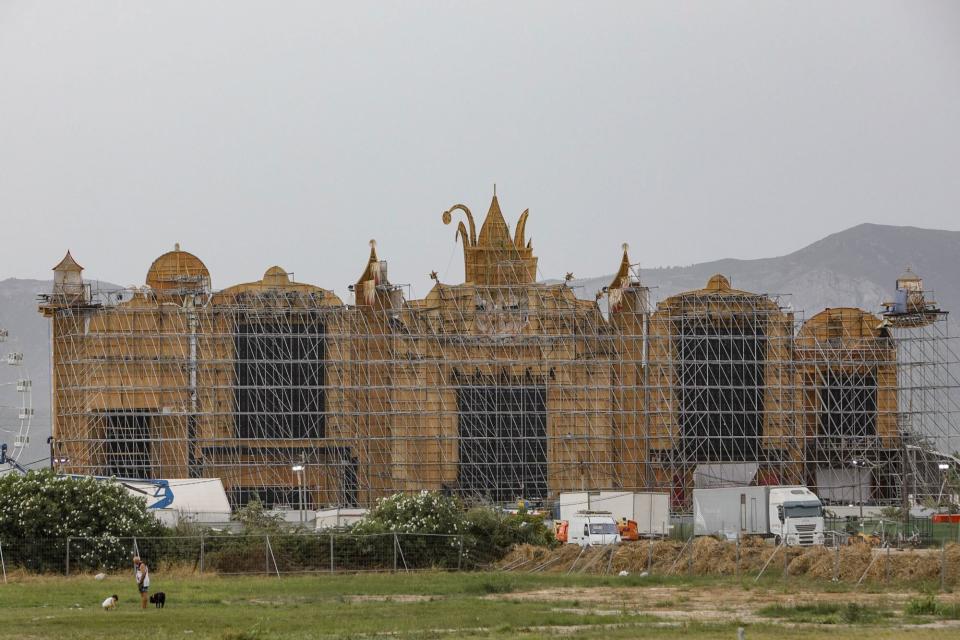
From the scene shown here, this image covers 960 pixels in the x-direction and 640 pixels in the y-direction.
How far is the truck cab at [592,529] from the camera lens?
2120 inches

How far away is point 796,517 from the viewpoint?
184ft

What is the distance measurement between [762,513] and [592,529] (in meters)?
7.47

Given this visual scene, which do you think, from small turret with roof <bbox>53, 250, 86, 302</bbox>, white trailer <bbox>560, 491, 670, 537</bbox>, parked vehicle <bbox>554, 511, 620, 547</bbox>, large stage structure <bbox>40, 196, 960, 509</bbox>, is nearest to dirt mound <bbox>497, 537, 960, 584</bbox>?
parked vehicle <bbox>554, 511, 620, 547</bbox>

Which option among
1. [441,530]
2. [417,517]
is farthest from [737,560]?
[417,517]

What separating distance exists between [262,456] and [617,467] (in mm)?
16144

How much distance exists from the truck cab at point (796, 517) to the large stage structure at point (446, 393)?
51.1 feet

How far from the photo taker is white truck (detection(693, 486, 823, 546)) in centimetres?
5578

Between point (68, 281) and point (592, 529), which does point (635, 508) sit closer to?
point (592, 529)

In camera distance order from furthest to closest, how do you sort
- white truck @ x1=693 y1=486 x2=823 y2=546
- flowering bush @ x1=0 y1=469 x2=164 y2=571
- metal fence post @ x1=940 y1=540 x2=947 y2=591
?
white truck @ x1=693 y1=486 x2=823 y2=546 < flowering bush @ x1=0 y1=469 x2=164 y2=571 < metal fence post @ x1=940 y1=540 x2=947 y2=591

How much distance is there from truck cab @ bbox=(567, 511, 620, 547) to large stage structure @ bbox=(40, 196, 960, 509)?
53.1 ft

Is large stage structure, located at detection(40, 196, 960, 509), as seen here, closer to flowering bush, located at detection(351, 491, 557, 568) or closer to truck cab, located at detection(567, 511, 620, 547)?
truck cab, located at detection(567, 511, 620, 547)

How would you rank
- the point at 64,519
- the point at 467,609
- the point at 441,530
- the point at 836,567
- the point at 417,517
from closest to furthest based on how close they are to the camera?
the point at 467,609 → the point at 836,567 → the point at 64,519 → the point at 441,530 → the point at 417,517

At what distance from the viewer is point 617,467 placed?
74.8 metres

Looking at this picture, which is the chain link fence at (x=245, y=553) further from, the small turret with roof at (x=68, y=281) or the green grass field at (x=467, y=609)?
the small turret with roof at (x=68, y=281)
